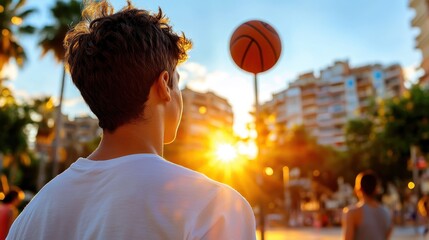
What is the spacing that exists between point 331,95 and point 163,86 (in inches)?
4504

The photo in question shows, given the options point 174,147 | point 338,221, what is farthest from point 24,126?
point 338,221

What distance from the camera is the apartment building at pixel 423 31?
2100 inches

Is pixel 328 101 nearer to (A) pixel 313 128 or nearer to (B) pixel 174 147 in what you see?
(A) pixel 313 128

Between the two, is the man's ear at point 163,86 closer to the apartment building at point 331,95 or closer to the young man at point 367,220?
the young man at point 367,220

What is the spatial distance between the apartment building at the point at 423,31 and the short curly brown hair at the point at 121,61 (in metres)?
56.5

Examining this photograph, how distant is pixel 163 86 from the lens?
1.27 m

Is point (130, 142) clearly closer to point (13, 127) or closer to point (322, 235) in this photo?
point (322, 235)

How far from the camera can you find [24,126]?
101 feet

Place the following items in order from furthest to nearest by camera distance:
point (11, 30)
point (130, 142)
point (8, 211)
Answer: point (11, 30), point (8, 211), point (130, 142)

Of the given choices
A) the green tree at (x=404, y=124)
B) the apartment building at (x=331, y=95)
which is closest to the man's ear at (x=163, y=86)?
the green tree at (x=404, y=124)

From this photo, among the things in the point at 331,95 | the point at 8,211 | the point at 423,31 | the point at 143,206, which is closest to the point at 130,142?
the point at 143,206

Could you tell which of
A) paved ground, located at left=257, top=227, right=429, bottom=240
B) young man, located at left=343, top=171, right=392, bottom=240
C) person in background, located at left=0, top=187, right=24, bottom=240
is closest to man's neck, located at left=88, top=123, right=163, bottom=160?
young man, located at left=343, top=171, right=392, bottom=240

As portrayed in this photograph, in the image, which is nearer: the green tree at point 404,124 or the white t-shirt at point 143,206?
the white t-shirt at point 143,206

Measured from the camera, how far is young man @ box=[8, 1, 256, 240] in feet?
3.45
